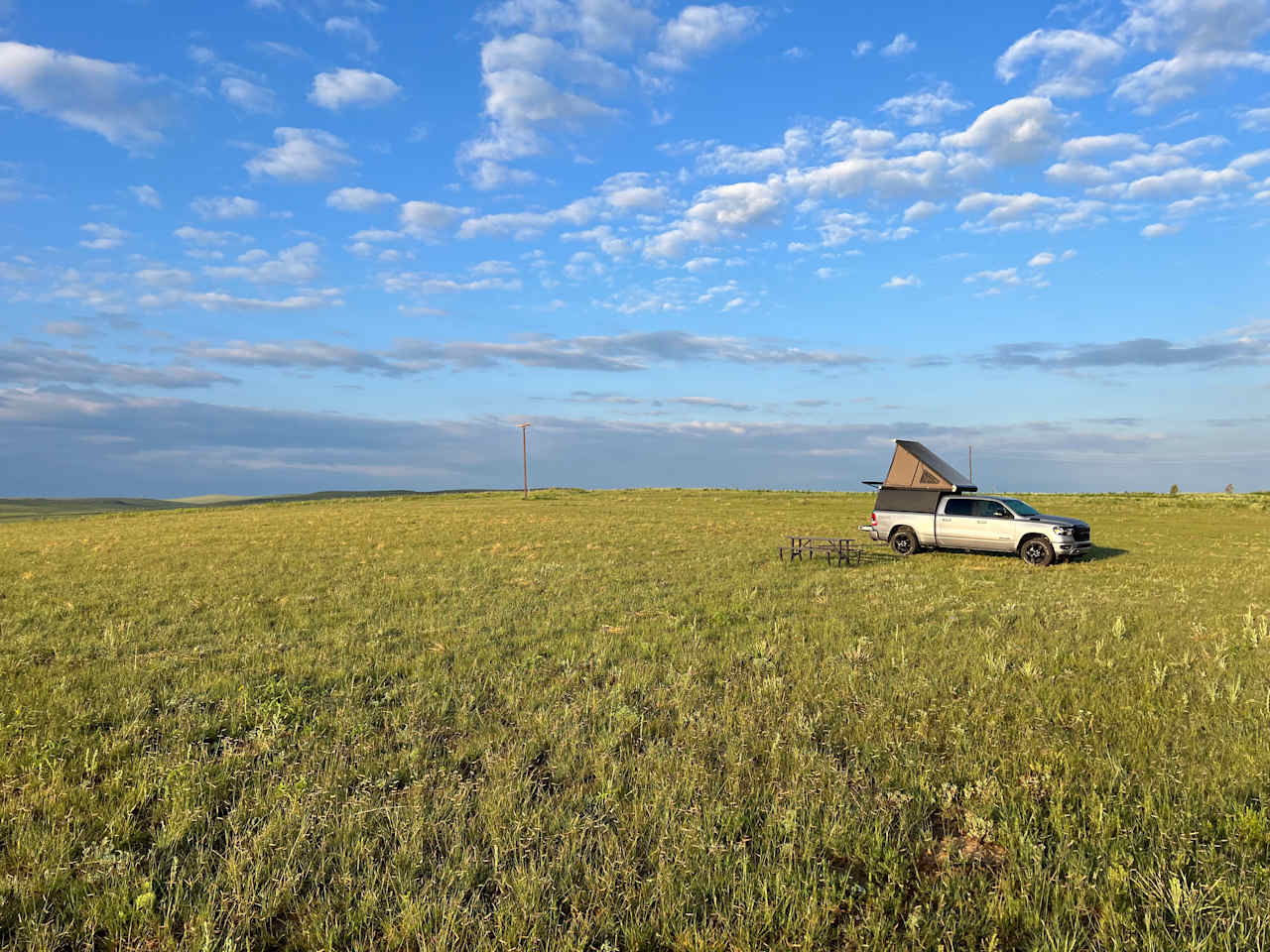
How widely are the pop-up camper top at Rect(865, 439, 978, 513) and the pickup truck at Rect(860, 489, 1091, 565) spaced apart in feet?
0.62

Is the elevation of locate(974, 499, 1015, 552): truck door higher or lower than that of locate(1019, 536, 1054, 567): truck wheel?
higher

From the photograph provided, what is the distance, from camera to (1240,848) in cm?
455

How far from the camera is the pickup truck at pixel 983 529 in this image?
2167cm

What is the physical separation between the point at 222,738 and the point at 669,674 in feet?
15.7

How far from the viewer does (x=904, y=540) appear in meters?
24.4

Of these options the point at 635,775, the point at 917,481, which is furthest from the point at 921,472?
the point at 635,775

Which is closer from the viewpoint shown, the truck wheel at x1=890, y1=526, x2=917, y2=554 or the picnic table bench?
the picnic table bench

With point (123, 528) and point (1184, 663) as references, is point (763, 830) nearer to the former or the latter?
point (1184, 663)

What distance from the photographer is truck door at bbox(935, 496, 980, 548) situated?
915 inches

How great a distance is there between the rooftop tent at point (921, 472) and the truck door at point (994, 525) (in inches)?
35.8

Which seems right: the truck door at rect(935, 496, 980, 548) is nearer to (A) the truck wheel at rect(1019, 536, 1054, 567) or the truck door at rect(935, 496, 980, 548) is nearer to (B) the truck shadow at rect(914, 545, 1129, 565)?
(B) the truck shadow at rect(914, 545, 1129, 565)

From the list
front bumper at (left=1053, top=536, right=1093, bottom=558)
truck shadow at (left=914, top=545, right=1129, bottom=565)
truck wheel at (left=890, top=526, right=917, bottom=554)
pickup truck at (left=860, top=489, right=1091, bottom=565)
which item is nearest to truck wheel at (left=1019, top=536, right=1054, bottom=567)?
pickup truck at (left=860, top=489, right=1091, bottom=565)

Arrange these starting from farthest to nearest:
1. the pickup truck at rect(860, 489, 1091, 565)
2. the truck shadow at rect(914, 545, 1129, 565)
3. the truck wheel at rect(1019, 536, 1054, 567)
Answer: the truck shadow at rect(914, 545, 1129, 565) < the pickup truck at rect(860, 489, 1091, 565) < the truck wheel at rect(1019, 536, 1054, 567)

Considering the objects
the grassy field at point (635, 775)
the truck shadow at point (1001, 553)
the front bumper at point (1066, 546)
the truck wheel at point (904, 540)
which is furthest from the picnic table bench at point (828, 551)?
the grassy field at point (635, 775)
